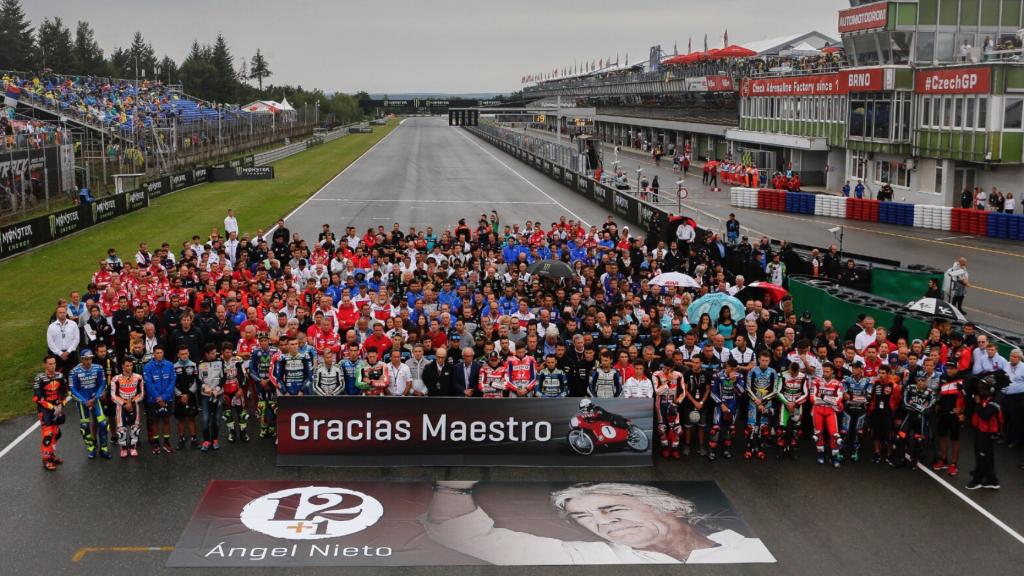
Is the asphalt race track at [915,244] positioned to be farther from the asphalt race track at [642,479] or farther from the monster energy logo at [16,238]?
the monster energy logo at [16,238]

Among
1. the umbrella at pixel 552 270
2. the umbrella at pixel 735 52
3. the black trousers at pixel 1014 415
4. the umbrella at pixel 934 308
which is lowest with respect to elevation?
the black trousers at pixel 1014 415

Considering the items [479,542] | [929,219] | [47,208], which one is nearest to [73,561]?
[479,542]

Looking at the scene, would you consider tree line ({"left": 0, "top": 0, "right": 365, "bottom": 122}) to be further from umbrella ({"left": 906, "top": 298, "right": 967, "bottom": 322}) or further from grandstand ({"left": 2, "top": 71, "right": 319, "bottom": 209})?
umbrella ({"left": 906, "top": 298, "right": 967, "bottom": 322})

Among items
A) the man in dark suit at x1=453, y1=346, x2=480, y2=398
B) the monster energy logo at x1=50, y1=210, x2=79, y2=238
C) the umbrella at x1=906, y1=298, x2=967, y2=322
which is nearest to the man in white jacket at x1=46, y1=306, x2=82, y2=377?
the man in dark suit at x1=453, y1=346, x2=480, y2=398

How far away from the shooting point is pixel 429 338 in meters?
14.9

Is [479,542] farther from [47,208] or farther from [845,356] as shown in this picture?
[47,208]

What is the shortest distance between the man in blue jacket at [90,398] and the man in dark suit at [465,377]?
17.0 ft

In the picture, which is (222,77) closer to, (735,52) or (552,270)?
(735,52)

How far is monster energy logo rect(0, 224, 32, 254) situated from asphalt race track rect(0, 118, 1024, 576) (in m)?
18.5

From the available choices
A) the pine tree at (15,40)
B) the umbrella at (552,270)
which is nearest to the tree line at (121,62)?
the pine tree at (15,40)

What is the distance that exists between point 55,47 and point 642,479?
13955 centimetres

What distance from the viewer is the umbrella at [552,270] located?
20.1 metres

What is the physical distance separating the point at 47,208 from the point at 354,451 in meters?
32.9

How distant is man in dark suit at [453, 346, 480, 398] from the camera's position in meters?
13.9
